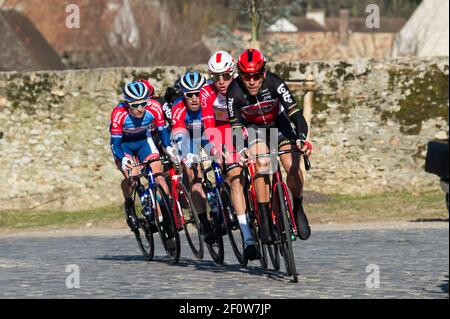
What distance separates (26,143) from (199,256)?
11530 millimetres

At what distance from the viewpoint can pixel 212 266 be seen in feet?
40.2

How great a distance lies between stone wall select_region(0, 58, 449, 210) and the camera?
22.9 m

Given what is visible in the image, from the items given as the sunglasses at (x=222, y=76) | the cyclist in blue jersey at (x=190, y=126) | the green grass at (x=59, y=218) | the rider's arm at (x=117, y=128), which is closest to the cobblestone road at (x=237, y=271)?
the cyclist in blue jersey at (x=190, y=126)

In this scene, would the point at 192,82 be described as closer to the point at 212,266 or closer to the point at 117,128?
the point at 117,128

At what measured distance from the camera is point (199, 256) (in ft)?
41.0

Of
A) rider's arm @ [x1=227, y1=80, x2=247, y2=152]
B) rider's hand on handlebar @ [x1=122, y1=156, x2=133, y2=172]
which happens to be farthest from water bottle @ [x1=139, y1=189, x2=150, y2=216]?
rider's arm @ [x1=227, y1=80, x2=247, y2=152]

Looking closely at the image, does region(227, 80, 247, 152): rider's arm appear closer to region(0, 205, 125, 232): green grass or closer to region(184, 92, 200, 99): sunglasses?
region(184, 92, 200, 99): sunglasses

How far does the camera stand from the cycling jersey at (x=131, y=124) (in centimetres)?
1291

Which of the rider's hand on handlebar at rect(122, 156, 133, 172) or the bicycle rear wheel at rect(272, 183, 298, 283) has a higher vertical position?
the rider's hand on handlebar at rect(122, 156, 133, 172)

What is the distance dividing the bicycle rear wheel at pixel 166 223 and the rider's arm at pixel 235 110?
1.96m

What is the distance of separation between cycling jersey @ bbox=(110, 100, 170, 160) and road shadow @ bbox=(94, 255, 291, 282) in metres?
1.28

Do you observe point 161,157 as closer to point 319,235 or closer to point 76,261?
point 76,261

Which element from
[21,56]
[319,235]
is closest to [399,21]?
[21,56]

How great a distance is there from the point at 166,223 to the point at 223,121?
1.44m
